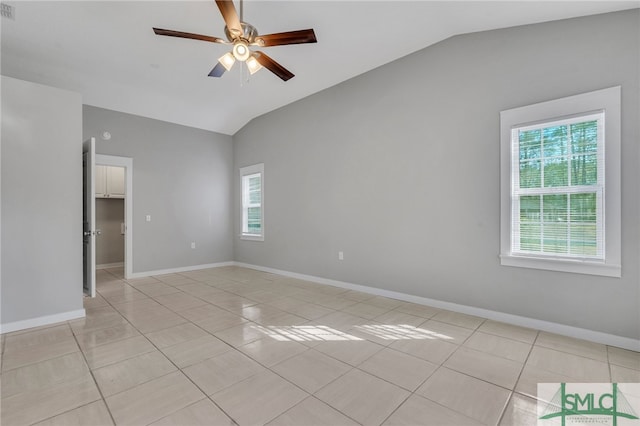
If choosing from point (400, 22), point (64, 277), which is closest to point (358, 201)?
point (400, 22)

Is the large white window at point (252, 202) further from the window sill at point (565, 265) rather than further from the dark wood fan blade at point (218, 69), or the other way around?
the window sill at point (565, 265)

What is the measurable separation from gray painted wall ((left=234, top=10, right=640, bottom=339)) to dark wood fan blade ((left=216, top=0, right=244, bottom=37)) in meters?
2.24

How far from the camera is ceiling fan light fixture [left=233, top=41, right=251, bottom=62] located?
8.05 ft

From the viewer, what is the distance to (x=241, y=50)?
8.14 feet

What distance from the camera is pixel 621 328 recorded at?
2.41 m

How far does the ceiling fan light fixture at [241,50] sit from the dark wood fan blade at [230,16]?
0.23 ft

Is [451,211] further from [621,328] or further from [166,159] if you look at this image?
[166,159]

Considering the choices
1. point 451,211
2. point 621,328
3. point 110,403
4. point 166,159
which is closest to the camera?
point 110,403

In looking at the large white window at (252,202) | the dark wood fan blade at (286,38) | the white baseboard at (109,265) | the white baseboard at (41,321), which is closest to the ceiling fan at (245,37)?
the dark wood fan blade at (286,38)

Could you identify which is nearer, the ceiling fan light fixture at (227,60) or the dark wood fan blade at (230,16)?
the dark wood fan blade at (230,16)

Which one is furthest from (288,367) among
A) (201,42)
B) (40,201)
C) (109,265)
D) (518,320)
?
(109,265)

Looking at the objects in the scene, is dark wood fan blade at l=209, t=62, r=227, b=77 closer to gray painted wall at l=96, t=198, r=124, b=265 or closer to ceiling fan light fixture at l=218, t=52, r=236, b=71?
ceiling fan light fixture at l=218, t=52, r=236, b=71

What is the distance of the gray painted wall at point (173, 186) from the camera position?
17.0 feet

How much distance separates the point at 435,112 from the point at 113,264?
7398 mm
